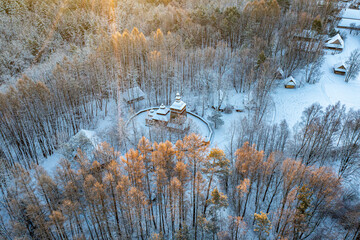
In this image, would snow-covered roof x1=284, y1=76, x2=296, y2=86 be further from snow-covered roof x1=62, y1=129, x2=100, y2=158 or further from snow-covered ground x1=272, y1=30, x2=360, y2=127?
snow-covered roof x1=62, y1=129, x2=100, y2=158

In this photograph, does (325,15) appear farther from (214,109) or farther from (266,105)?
(214,109)

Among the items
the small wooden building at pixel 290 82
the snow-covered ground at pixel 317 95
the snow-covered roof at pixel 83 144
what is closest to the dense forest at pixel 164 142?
the snow-covered roof at pixel 83 144

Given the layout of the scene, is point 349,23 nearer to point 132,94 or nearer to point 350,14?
point 350,14

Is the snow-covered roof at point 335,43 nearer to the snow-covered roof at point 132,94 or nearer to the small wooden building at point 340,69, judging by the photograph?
the small wooden building at point 340,69

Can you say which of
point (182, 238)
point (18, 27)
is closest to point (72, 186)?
point (182, 238)

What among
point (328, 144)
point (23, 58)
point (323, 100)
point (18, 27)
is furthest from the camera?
point (18, 27)
